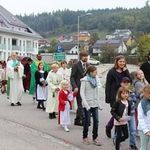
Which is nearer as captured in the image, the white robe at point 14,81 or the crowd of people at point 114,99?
the crowd of people at point 114,99

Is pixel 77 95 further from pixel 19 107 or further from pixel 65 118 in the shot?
pixel 19 107

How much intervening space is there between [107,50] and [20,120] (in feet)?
357

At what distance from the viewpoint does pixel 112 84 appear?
10.5m

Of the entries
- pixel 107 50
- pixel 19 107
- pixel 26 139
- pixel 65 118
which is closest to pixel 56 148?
pixel 26 139

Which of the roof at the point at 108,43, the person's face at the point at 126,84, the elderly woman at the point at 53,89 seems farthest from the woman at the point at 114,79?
the roof at the point at 108,43

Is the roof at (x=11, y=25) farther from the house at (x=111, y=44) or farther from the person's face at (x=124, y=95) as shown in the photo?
the person's face at (x=124, y=95)

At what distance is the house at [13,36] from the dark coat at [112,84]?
239 feet

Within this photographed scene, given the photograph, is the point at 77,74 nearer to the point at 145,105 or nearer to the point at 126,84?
the point at 126,84

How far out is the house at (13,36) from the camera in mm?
85312

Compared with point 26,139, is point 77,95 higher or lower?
higher

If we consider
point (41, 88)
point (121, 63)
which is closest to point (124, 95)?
point (121, 63)

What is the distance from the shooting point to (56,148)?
997 centimetres

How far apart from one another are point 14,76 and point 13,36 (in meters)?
73.2

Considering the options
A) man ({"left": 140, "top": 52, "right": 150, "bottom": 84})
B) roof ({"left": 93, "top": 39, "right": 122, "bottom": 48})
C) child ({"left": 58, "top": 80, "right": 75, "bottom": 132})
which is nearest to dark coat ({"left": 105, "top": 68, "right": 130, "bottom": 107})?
man ({"left": 140, "top": 52, "right": 150, "bottom": 84})
